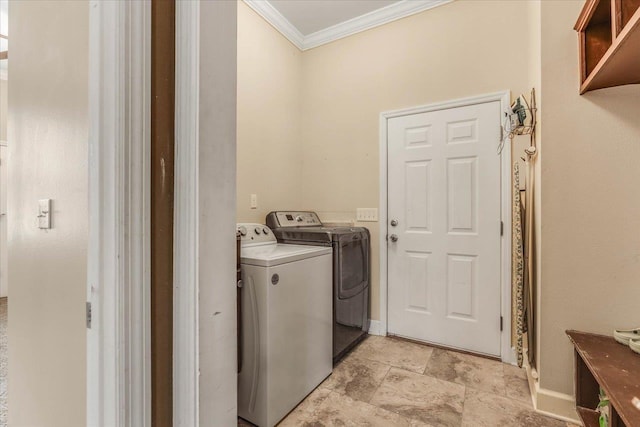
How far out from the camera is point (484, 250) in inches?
87.4

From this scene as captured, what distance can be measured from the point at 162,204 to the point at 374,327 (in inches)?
92.2

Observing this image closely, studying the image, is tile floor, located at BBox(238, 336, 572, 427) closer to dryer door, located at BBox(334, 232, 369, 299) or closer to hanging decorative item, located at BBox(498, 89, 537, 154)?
dryer door, located at BBox(334, 232, 369, 299)

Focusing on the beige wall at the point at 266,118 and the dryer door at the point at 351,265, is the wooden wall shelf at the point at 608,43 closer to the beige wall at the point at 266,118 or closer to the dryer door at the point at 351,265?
the dryer door at the point at 351,265

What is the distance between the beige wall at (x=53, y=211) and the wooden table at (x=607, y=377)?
5.30 ft

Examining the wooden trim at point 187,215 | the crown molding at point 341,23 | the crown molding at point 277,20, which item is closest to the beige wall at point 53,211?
the wooden trim at point 187,215

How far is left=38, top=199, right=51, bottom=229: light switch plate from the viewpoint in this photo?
0.89 meters

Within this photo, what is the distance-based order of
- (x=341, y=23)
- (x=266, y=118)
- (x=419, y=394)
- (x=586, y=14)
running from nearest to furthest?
(x=586, y=14) → (x=419, y=394) → (x=266, y=118) → (x=341, y=23)

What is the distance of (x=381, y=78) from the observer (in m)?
2.62

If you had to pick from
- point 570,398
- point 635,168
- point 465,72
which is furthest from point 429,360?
point 465,72

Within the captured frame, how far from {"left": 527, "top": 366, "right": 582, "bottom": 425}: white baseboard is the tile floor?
0.12 ft

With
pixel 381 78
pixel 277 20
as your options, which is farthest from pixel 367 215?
pixel 277 20

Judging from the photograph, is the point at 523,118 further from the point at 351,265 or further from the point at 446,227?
the point at 351,265

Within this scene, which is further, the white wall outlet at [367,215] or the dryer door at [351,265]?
the white wall outlet at [367,215]

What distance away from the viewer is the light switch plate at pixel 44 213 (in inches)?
35.1
